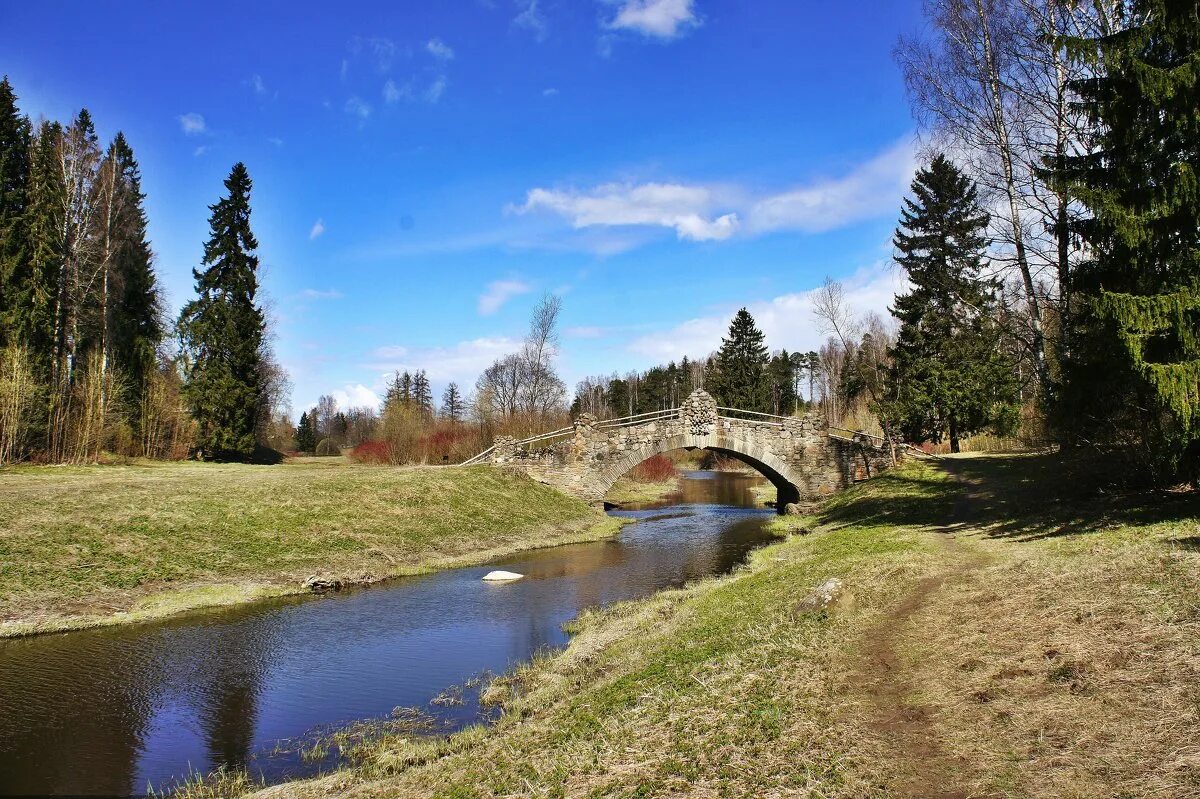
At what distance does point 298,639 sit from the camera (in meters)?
15.0

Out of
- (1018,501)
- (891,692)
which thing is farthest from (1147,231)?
(891,692)

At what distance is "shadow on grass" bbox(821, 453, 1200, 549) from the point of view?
13945 millimetres

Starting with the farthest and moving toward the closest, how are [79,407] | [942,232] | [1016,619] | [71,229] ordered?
[942,232] → [71,229] → [79,407] → [1016,619]

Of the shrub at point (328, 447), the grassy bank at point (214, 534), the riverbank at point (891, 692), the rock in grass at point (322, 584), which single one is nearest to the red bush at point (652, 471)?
the grassy bank at point (214, 534)

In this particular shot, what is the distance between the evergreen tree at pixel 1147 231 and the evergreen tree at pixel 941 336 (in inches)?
849

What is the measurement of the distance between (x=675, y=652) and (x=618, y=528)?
2320 cm

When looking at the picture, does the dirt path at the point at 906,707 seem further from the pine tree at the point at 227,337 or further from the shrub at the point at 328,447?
the shrub at the point at 328,447

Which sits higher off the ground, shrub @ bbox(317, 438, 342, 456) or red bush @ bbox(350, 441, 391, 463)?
A: shrub @ bbox(317, 438, 342, 456)

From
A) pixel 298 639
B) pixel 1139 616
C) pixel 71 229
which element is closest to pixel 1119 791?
pixel 1139 616

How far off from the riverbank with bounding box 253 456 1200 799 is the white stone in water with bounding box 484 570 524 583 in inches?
309

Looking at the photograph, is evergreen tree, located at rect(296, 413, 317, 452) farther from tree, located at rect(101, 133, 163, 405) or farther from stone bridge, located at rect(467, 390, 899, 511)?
stone bridge, located at rect(467, 390, 899, 511)

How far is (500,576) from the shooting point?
21.6 meters

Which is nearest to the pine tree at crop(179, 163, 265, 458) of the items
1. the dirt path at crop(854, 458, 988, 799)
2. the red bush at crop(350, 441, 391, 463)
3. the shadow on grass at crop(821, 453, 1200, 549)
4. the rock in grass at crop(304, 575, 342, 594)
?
the red bush at crop(350, 441, 391, 463)

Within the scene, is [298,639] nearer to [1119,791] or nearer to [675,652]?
[675,652]
